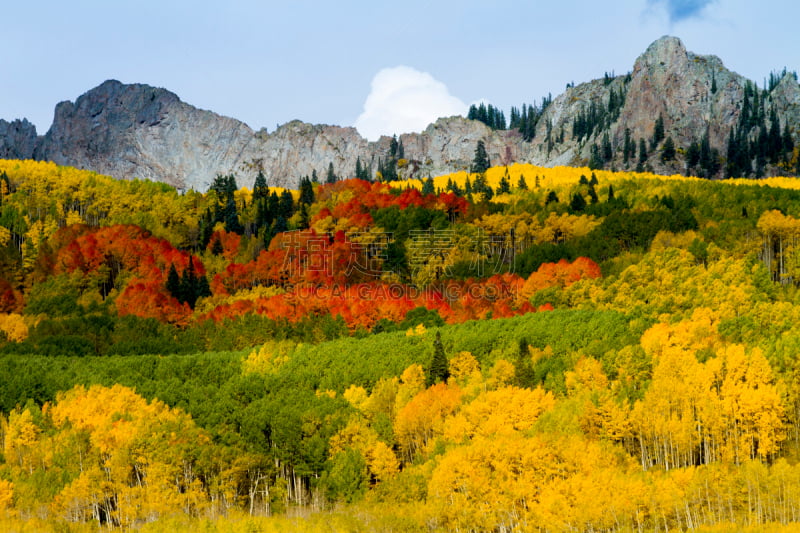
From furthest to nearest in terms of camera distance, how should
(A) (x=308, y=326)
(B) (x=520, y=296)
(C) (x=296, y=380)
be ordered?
(B) (x=520, y=296) < (A) (x=308, y=326) < (C) (x=296, y=380)

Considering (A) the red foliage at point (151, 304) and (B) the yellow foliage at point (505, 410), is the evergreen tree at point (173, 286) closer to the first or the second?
(A) the red foliage at point (151, 304)

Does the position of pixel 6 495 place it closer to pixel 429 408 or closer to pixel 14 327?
pixel 429 408

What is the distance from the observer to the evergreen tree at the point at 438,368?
125 m

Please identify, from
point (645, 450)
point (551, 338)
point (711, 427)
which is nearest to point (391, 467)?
point (645, 450)

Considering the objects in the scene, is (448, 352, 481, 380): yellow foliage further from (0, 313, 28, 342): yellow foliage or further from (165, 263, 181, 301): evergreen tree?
(0, 313, 28, 342): yellow foliage

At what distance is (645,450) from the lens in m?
93.2

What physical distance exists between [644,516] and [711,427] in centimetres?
2108

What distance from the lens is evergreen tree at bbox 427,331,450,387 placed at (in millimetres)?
125438

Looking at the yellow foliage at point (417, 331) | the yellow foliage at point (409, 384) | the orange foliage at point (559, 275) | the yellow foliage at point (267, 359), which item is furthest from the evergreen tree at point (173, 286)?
the yellow foliage at point (409, 384)

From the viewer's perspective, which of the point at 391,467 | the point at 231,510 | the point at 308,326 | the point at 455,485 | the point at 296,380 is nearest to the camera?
the point at 455,485

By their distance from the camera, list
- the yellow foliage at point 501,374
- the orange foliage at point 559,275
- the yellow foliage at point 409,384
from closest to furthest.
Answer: the yellow foliage at point 409,384 → the yellow foliage at point 501,374 → the orange foliage at point 559,275

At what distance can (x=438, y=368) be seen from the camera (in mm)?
125938

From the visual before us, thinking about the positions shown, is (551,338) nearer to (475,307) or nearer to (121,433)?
(475,307)

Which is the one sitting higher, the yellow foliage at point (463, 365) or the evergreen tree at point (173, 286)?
the evergreen tree at point (173, 286)
